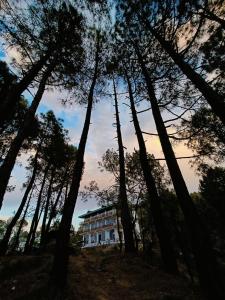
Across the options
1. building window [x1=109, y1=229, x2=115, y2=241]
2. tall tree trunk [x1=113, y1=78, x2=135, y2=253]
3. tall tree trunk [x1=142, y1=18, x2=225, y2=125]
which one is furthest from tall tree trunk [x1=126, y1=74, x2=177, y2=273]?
building window [x1=109, y1=229, x2=115, y2=241]

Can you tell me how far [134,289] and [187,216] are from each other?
2667mm

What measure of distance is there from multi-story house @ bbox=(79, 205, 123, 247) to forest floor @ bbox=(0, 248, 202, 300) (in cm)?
3268

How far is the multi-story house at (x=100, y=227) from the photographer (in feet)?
136

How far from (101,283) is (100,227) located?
40.2 metres

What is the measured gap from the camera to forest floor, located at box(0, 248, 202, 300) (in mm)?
5262

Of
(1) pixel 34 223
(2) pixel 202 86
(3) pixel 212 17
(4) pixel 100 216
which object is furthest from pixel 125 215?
(4) pixel 100 216

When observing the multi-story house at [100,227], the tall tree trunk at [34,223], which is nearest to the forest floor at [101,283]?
the tall tree trunk at [34,223]

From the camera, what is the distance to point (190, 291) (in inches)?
219

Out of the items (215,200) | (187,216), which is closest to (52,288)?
(187,216)

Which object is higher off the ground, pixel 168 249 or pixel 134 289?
pixel 168 249

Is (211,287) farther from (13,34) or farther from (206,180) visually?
(206,180)

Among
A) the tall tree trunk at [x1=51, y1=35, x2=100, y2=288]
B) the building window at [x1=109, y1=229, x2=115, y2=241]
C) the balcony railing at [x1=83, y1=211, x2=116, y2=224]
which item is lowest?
the tall tree trunk at [x1=51, y1=35, x2=100, y2=288]

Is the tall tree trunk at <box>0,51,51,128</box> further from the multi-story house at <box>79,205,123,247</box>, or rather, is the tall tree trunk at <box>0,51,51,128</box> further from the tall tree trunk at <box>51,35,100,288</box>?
the multi-story house at <box>79,205,123,247</box>

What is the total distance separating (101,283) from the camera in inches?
263
